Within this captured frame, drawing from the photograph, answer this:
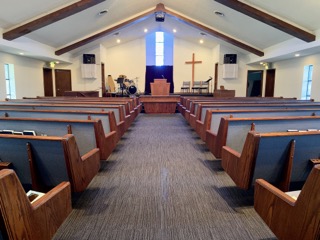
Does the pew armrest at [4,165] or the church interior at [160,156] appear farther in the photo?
the pew armrest at [4,165]

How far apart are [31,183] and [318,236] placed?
1.72 meters

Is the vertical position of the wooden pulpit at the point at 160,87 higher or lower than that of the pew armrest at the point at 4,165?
higher

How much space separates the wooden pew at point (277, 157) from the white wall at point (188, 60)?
472 inches

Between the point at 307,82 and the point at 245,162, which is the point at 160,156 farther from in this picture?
the point at 307,82

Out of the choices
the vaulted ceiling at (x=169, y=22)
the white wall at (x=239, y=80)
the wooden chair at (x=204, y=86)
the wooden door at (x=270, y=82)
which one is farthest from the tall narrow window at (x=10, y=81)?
the wooden door at (x=270, y=82)

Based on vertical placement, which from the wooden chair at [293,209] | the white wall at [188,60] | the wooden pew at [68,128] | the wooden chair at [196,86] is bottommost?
the wooden chair at [293,209]

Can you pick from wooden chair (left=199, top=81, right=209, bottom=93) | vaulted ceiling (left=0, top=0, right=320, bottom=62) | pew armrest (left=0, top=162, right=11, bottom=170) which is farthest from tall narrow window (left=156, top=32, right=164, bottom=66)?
pew armrest (left=0, top=162, right=11, bottom=170)

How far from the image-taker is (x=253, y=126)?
7.12 feet

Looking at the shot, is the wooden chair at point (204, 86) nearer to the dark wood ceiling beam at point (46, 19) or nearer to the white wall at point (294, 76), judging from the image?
the white wall at point (294, 76)

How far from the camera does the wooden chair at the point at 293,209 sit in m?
0.90

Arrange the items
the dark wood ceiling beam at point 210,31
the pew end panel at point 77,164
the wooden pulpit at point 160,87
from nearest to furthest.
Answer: the pew end panel at point 77,164, the wooden pulpit at point 160,87, the dark wood ceiling beam at point 210,31

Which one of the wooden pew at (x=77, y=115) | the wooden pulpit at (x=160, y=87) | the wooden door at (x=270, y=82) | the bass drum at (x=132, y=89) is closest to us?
the wooden pew at (x=77, y=115)

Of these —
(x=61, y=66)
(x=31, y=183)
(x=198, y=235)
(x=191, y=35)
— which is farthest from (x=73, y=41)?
(x=198, y=235)

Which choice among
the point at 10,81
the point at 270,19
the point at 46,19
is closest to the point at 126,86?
the point at 10,81
